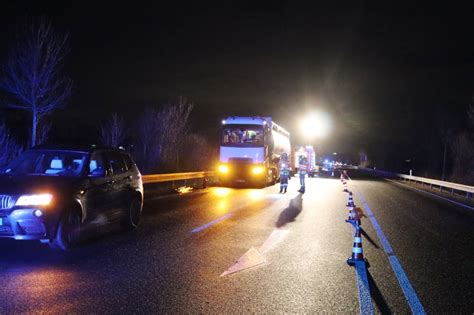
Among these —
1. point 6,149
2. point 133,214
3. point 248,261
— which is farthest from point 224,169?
point 248,261

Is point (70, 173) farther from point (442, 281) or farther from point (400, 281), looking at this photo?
point (442, 281)

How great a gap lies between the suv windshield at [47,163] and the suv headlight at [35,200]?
1196 millimetres

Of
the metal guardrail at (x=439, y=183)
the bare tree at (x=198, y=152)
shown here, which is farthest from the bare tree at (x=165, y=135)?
the metal guardrail at (x=439, y=183)

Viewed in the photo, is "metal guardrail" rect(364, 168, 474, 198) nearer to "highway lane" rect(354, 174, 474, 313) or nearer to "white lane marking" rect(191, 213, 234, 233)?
"highway lane" rect(354, 174, 474, 313)

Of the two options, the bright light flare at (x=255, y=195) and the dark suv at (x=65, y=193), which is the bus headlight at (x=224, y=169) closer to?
the bright light flare at (x=255, y=195)

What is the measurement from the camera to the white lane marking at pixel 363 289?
497cm

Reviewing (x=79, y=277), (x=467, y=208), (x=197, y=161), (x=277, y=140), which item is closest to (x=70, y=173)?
(x=79, y=277)

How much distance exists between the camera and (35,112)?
22.4 m

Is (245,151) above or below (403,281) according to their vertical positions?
above

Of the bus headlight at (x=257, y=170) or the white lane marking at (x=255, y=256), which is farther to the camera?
the bus headlight at (x=257, y=170)

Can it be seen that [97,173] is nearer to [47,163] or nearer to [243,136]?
[47,163]

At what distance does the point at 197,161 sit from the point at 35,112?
1760 cm

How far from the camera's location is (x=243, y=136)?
25531 millimetres

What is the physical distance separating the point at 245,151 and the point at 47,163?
16.7 meters
